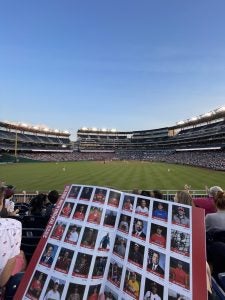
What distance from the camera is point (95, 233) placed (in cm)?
286

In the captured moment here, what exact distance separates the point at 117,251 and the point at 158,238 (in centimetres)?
45

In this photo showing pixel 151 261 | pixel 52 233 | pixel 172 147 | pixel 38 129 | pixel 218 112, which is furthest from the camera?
pixel 38 129

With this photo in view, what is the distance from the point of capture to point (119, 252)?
2.80 meters

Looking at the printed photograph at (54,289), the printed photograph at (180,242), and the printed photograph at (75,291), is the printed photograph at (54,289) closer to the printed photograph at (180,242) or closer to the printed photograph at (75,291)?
the printed photograph at (75,291)

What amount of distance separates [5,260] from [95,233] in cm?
137

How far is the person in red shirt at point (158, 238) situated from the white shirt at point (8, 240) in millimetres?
1829

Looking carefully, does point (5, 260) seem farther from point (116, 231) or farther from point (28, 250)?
point (28, 250)

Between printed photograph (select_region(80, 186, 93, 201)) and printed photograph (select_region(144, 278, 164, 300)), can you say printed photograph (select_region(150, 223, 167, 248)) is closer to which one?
printed photograph (select_region(144, 278, 164, 300))

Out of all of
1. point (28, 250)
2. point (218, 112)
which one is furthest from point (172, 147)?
point (28, 250)

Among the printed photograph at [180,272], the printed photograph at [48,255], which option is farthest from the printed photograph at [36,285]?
the printed photograph at [180,272]

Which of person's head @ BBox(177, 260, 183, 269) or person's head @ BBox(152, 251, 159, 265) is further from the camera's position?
person's head @ BBox(152, 251, 159, 265)

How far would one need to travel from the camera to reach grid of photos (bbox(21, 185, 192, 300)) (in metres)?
2.50

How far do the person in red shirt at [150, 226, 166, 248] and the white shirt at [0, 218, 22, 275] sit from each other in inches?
72.0

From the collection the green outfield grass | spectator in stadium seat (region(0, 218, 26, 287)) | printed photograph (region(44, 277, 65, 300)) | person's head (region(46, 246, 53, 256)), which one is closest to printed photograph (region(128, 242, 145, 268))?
printed photograph (region(44, 277, 65, 300))
